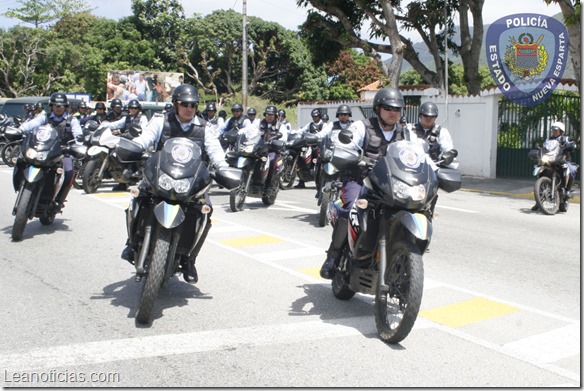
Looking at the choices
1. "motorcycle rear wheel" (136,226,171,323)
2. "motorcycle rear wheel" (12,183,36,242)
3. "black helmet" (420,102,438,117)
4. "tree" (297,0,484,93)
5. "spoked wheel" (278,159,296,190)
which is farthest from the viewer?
"tree" (297,0,484,93)

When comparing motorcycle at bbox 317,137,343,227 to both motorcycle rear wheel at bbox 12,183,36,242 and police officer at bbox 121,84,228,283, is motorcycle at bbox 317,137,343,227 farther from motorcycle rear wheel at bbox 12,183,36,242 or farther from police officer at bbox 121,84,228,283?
motorcycle rear wheel at bbox 12,183,36,242

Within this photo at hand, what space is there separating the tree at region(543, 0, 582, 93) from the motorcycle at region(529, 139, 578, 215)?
190 inches

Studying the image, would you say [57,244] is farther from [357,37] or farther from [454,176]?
[357,37]

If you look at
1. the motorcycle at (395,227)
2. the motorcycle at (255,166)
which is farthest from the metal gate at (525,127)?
the motorcycle at (395,227)

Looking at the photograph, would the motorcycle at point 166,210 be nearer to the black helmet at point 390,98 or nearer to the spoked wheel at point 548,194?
the black helmet at point 390,98

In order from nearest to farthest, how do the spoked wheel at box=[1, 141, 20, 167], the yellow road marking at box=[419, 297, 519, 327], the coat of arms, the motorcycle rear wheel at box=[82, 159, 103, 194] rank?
the yellow road marking at box=[419, 297, 519, 327]
the motorcycle rear wheel at box=[82, 159, 103, 194]
the coat of arms
the spoked wheel at box=[1, 141, 20, 167]

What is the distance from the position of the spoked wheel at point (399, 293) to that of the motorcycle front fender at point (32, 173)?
5.49 meters

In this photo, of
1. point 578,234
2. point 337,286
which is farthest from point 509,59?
point 337,286

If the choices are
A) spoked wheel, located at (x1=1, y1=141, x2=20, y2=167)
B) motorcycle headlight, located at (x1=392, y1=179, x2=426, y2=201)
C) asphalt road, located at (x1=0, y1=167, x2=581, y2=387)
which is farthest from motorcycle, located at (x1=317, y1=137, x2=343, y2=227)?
spoked wheel, located at (x1=1, y1=141, x2=20, y2=167)

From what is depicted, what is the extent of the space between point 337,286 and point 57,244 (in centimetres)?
442

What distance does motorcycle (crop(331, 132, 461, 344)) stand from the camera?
5.03 meters

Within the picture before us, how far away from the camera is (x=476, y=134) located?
21.8 metres

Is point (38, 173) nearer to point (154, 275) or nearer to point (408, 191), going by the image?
point (154, 275)

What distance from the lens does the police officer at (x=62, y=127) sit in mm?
9922
